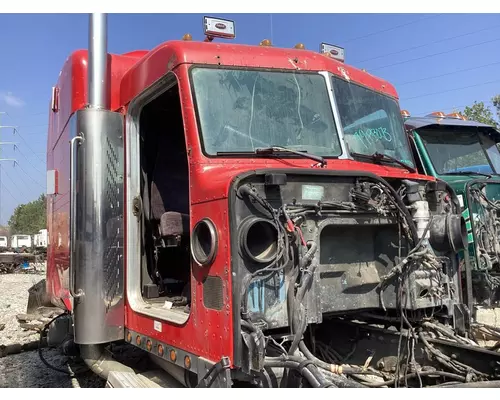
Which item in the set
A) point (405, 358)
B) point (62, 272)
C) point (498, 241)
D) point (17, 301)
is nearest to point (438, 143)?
point (498, 241)

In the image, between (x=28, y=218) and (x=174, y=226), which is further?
(x=28, y=218)

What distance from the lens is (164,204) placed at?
4.70 m

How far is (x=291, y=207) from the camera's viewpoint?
3.01m

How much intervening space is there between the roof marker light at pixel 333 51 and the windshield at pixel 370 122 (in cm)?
49

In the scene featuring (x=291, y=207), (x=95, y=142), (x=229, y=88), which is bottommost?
(x=291, y=207)

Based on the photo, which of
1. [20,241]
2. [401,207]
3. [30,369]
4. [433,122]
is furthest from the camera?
[20,241]

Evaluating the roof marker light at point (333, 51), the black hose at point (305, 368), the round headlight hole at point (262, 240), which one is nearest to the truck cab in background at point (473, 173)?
the roof marker light at point (333, 51)

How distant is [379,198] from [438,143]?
490cm

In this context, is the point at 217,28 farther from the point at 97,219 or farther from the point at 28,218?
the point at 28,218

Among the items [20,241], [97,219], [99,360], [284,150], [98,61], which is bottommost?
[99,360]

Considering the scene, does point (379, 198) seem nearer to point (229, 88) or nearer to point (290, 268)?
point (290, 268)

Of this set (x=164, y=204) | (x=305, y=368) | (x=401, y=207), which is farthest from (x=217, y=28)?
(x=305, y=368)

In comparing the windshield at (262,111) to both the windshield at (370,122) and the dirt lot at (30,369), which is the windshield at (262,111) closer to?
the windshield at (370,122)

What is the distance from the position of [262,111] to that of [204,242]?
1095 millimetres
